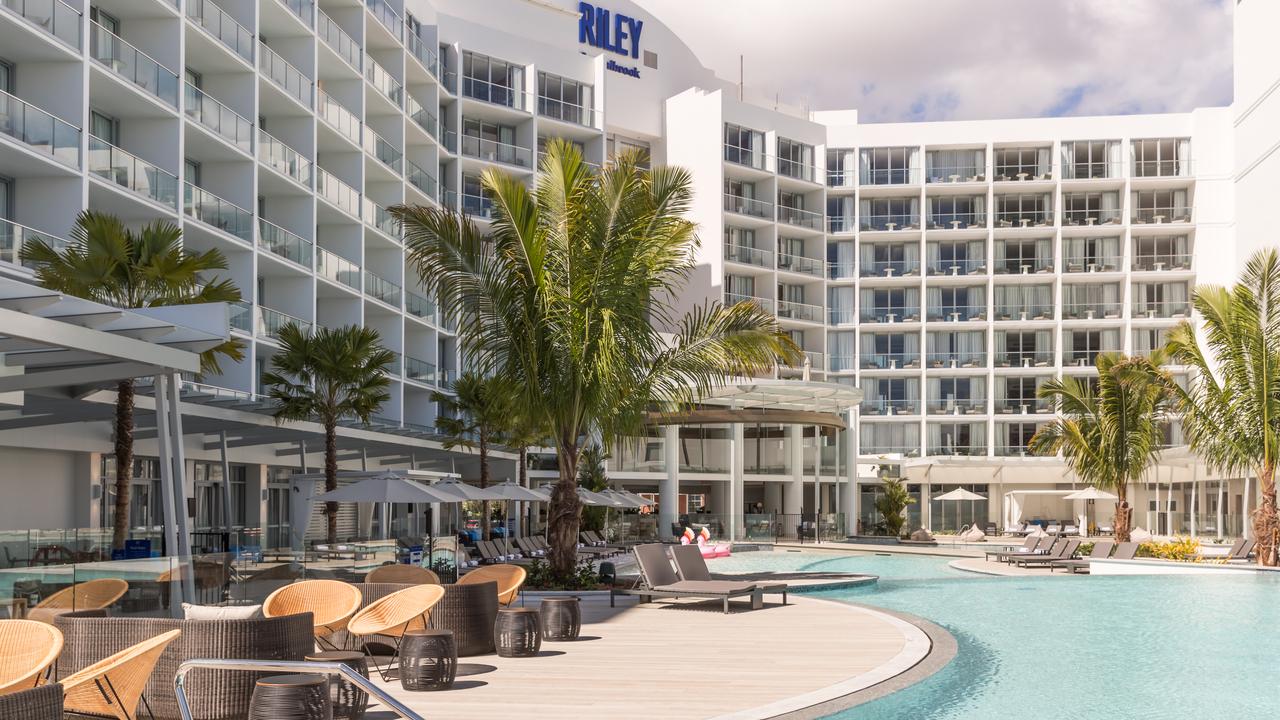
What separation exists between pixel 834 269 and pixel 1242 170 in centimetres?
2845

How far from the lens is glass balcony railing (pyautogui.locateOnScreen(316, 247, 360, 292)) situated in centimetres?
3947

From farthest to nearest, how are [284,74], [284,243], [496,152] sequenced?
[496,152], [284,74], [284,243]

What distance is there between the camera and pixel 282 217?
38.6m

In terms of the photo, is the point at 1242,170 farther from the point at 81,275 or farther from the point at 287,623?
the point at 287,623

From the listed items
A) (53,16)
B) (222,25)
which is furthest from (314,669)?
(222,25)

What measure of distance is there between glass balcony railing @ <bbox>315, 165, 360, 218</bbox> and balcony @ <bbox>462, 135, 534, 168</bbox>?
1217 centimetres

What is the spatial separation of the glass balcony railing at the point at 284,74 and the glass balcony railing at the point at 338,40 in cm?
194

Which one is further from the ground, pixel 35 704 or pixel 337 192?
pixel 337 192

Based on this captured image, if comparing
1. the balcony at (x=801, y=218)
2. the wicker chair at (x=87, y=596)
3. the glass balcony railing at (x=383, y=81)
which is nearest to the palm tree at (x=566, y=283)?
the wicker chair at (x=87, y=596)

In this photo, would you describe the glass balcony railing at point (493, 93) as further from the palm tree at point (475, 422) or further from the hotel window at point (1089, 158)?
the hotel window at point (1089, 158)

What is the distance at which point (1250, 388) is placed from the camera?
1101 inches

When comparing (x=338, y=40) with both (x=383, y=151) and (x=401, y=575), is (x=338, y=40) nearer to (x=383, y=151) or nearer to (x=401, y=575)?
(x=383, y=151)

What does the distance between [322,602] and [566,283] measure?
795 cm

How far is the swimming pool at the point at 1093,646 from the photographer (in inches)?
417
